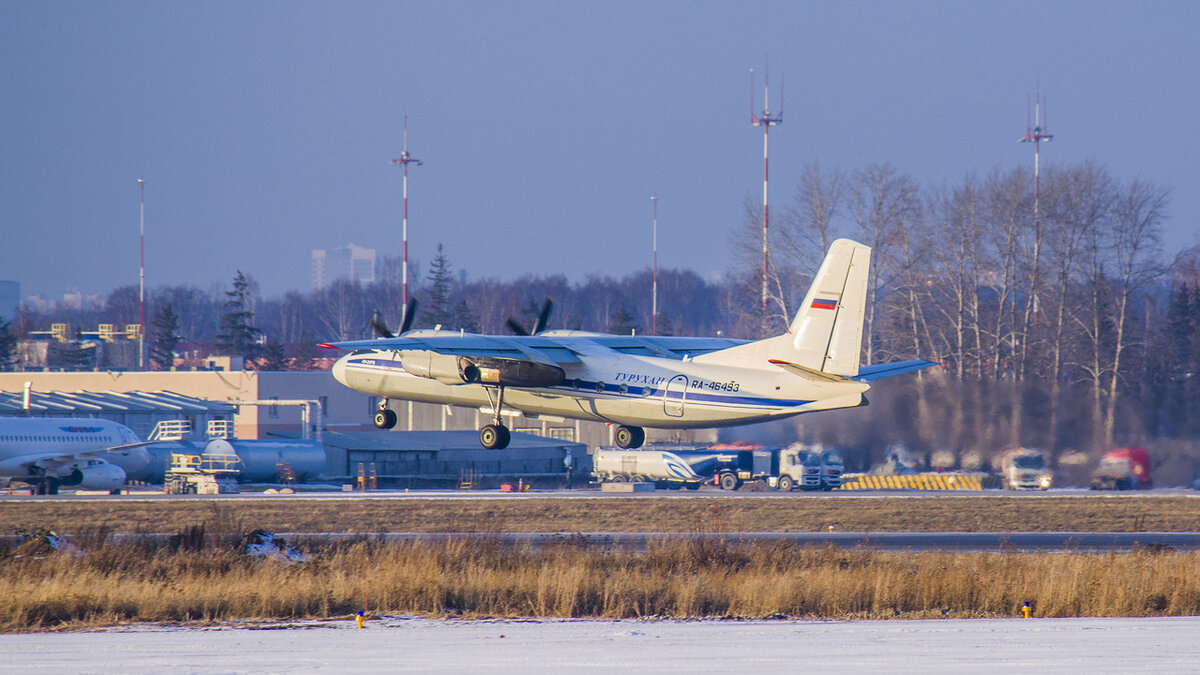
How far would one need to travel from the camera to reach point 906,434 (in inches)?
1767

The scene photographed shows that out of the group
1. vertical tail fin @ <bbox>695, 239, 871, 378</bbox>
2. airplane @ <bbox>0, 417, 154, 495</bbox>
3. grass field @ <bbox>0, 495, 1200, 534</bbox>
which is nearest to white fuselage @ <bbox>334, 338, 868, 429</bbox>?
vertical tail fin @ <bbox>695, 239, 871, 378</bbox>

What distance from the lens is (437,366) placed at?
132ft

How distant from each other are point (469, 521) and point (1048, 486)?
22.1 meters

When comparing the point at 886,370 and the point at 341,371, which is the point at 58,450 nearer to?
the point at 341,371

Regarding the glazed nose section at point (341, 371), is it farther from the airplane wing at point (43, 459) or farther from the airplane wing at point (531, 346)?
the airplane wing at point (43, 459)

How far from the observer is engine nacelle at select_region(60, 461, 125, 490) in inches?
2665

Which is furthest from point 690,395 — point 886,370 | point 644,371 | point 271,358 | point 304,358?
point 304,358

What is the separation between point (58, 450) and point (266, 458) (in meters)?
10.9

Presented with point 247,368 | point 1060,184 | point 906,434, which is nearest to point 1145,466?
point 906,434

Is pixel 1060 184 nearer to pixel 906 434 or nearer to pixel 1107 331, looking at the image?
pixel 1107 331

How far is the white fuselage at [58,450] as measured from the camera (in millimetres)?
68062

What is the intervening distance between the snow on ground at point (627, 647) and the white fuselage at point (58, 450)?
51833mm

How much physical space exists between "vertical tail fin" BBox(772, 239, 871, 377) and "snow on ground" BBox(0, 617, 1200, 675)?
15.1 m

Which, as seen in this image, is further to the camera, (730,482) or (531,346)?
(730,482)
